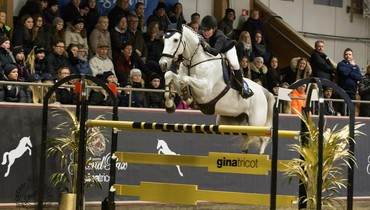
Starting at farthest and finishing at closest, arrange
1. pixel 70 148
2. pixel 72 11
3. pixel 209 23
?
1. pixel 72 11
2. pixel 70 148
3. pixel 209 23

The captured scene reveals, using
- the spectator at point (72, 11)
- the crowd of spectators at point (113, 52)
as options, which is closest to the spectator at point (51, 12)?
the crowd of spectators at point (113, 52)

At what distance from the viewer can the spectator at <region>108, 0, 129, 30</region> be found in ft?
54.5

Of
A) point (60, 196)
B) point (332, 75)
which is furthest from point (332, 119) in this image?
point (60, 196)

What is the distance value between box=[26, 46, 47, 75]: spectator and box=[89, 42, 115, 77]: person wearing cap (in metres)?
1.14

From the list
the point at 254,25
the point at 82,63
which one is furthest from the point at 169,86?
the point at 254,25

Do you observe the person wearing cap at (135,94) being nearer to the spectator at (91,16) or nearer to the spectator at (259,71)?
the spectator at (91,16)

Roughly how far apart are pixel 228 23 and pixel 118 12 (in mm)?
2613

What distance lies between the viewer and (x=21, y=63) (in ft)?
44.8

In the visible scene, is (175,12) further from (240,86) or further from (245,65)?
(240,86)

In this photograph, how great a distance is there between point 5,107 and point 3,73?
57 centimetres

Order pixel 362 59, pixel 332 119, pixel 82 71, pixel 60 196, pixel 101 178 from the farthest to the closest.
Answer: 1. pixel 362 59
2. pixel 332 119
3. pixel 82 71
4. pixel 101 178
5. pixel 60 196

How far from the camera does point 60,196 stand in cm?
1252

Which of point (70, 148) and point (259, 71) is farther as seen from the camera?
point (259, 71)

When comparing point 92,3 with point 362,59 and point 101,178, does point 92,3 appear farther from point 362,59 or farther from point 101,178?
point 362,59
